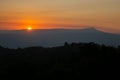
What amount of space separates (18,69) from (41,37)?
94.8 meters

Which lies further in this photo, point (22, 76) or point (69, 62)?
point (69, 62)

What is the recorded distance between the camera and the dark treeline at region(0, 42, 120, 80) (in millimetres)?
25281

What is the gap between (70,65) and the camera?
27.4m

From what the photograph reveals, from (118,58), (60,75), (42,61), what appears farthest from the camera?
(42,61)

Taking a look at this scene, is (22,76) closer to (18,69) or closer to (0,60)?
(18,69)

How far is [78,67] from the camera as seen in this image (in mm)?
26516

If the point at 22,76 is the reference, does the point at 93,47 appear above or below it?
above

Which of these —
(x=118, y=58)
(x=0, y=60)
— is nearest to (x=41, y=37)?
(x=0, y=60)

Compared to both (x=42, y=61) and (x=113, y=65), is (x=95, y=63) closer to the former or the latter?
(x=113, y=65)

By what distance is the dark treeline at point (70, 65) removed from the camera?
25281 mm

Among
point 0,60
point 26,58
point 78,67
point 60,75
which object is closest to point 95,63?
point 78,67

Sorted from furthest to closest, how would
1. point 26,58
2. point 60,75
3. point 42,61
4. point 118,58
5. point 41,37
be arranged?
point 41,37
point 26,58
point 42,61
point 118,58
point 60,75

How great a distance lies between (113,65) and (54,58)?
6.23m

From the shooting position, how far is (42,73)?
26297mm
